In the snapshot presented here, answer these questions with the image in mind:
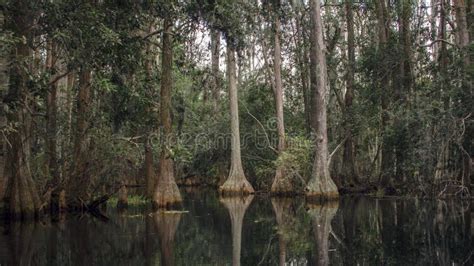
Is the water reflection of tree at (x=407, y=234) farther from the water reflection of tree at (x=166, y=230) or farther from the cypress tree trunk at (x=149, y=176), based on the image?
the cypress tree trunk at (x=149, y=176)

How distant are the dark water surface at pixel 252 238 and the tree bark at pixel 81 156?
0.82 metres

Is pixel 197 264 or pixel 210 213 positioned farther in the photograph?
pixel 210 213

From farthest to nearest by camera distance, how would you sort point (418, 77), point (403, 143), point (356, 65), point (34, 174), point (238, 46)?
1. point (356, 65)
2. point (418, 77)
3. point (403, 143)
4. point (34, 174)
5. point (238, 46)

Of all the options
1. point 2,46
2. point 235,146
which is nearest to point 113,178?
point 235,146

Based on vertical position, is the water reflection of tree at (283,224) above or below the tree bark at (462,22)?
below

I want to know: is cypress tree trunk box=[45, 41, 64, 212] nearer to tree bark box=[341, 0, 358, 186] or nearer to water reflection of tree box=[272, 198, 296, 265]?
water reflection of tree box=[272, 198, 296, 265]

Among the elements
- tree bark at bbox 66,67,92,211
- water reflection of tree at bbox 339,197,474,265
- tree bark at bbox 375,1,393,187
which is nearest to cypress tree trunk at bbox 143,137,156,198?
tree bark at bbox 66,67,92,211

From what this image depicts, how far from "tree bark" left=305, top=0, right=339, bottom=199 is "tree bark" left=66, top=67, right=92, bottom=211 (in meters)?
7.31

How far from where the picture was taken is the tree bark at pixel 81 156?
13.7 meters

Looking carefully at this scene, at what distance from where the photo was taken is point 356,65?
71.5 ft

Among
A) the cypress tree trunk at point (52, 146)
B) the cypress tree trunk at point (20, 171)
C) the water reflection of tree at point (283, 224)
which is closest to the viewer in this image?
the water reflection of tree at point (283, 224)

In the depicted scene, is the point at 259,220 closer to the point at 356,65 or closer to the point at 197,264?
the point at 197,264

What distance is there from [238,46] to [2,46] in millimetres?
5319

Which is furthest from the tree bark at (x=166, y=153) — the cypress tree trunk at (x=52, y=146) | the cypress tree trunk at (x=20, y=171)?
the cypress tree trunk at (x=20, y=171)
